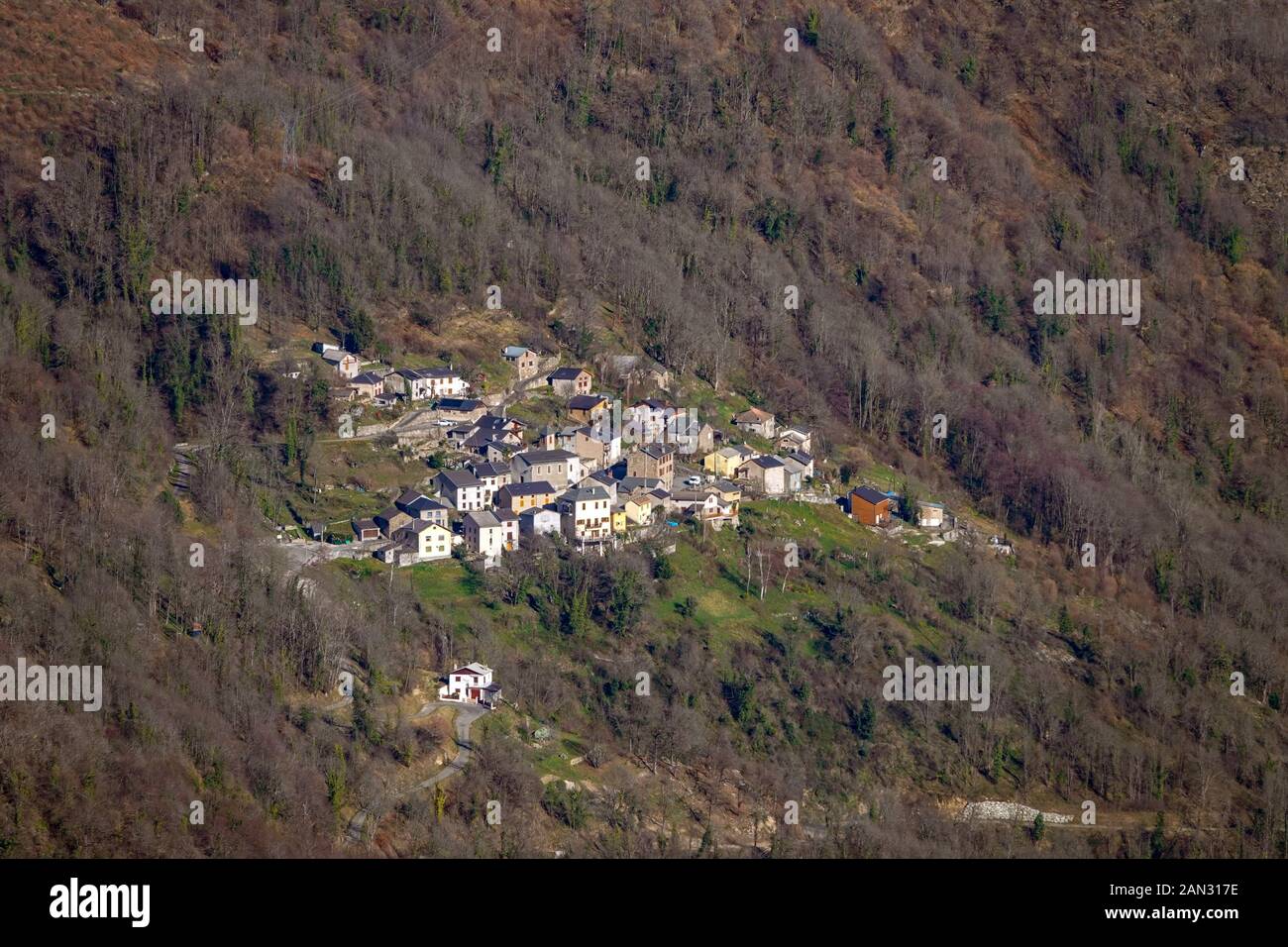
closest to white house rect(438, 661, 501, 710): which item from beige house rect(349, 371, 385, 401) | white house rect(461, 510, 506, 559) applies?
white house rect(461, 510, 506, 559)

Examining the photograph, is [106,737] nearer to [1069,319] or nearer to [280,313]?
[280,313]

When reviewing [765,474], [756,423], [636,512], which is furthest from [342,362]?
[756,423]

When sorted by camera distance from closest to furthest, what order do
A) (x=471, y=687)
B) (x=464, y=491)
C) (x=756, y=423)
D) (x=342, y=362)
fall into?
(x=471, y=687) < (x=464, y=491) < (x=342, y=362) < (x=756, y=423)

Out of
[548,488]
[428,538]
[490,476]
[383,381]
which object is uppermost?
[383,381]

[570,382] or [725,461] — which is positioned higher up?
[570,382]

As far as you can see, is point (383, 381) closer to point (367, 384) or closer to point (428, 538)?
point (367, 384)

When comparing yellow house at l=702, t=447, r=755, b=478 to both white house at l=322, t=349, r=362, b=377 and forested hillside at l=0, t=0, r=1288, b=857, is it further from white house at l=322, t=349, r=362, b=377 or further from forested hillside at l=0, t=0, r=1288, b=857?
white house at l=322, t=349, r=362, b=377

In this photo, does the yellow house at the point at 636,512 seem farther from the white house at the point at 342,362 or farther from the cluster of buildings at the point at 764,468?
the white house at the point at 342,362
